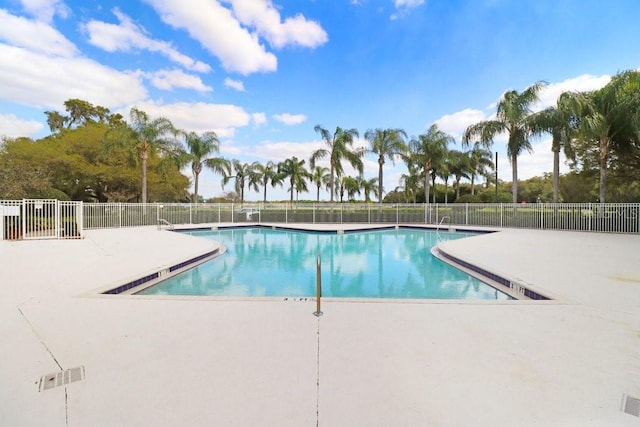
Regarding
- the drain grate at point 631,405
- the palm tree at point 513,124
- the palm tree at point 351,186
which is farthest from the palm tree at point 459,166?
the drain grate at point 631,405

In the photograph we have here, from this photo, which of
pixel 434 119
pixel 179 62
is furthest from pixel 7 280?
pixel 434 119

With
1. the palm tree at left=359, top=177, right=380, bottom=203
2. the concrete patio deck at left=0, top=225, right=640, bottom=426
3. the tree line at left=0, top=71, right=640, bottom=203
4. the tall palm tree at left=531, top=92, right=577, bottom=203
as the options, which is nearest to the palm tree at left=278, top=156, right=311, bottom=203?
the tree line at left=0, top=71, right=640, bottom=203

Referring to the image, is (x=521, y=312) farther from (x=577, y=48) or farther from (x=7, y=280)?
(x=577, y=48)

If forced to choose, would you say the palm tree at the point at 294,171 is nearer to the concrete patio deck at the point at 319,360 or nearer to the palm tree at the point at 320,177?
the palm tree at the point at 320,177

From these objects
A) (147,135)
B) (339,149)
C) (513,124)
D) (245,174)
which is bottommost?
(245,174)

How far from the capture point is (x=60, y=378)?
2172mm

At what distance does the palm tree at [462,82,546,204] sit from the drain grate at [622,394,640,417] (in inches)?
686

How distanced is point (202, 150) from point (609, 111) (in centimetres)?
2320

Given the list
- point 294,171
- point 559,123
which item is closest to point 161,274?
point 559,123

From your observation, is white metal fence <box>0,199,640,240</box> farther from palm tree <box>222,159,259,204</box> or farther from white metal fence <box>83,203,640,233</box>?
palm tree <box>222,159,259,204</box>

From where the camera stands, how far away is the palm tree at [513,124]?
16.1 metres

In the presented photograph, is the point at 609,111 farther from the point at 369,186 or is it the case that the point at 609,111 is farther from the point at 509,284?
the point at 369,186

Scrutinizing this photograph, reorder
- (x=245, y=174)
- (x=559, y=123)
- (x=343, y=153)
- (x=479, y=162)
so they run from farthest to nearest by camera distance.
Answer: (x=245, y=174) < (x=479, y=162) < (x=343, y=153) < (x=559, y=123)

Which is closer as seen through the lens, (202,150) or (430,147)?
(430,147)
